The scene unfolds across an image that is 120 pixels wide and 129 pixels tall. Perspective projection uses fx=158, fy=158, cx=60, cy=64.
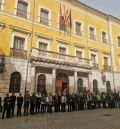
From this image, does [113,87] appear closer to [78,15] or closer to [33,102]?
[78,15]

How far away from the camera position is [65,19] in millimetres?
18734

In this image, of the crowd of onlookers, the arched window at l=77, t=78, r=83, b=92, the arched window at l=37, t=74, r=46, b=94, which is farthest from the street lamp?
the arched window at l=77, t=78, r=83, b=92

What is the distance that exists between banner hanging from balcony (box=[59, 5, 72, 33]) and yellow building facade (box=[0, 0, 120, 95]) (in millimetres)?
128

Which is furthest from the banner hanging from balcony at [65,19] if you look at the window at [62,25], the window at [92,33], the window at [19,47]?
the window at [19,47]

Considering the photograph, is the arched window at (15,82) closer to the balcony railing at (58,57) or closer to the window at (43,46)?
the balcony railing at (58,57)

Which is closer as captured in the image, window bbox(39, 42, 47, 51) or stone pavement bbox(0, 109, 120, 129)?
stone pavement bbox(0, 109, 120, 129)

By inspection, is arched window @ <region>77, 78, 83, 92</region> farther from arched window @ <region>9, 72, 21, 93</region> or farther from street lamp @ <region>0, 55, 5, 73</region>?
street lamp @ <region>0, 55, 5, 73</region>

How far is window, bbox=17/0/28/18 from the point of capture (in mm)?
15755

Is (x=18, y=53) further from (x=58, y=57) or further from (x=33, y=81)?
(x=58, y=57)

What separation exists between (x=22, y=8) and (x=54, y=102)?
33.6 feet

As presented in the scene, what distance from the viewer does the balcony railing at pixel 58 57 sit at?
14.7 m

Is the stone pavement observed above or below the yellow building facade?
below

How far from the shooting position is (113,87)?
68.7 feet

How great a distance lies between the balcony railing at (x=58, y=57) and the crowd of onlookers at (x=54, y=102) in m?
4.13
